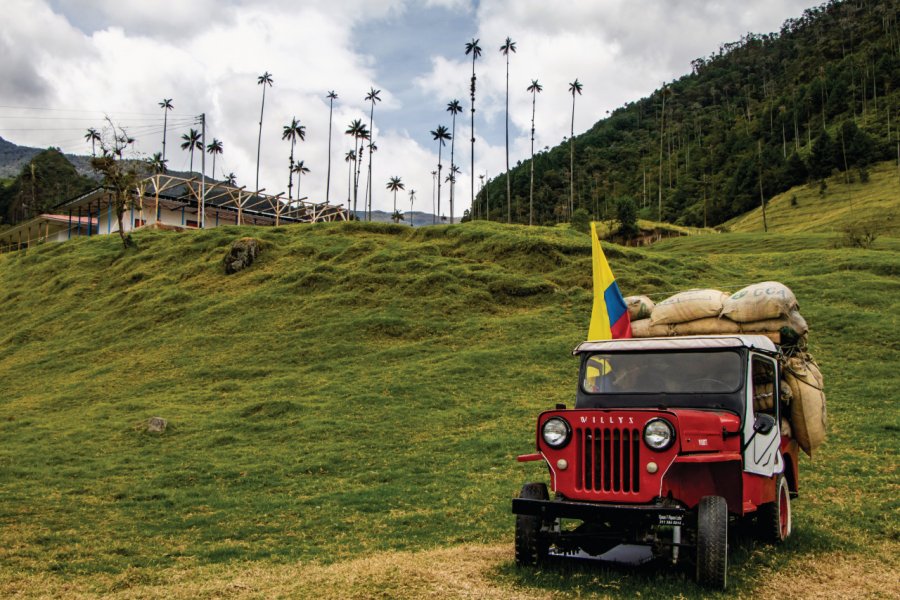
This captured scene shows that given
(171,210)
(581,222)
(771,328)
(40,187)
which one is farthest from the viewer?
(40,187)

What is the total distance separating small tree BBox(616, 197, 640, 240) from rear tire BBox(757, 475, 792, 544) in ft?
249

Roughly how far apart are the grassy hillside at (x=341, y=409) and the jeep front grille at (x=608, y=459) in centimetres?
114

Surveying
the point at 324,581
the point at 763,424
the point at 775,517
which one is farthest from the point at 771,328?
the point at 324,581

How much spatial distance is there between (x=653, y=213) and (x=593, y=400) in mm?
125148

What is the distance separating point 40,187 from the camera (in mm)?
129125

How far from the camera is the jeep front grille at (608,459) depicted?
8.09 meters

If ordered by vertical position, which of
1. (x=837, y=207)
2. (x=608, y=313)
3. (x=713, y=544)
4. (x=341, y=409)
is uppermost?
(x=837, y=207)

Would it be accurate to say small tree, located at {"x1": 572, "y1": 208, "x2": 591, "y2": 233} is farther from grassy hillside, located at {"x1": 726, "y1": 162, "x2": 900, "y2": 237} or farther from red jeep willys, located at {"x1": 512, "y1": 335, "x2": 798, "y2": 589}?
red jeep willys, located at {"x1": 512, "y1": 335, "x2": 798, "y2": 589}

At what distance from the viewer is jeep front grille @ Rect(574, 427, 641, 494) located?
8.09m

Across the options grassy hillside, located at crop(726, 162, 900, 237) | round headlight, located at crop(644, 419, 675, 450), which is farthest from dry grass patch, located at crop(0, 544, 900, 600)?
grassy hillside, located at crop(726, 162, 900, 237)

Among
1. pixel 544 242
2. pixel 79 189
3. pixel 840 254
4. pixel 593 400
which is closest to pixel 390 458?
pixel 593 400

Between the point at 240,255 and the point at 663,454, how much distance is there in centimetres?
4769

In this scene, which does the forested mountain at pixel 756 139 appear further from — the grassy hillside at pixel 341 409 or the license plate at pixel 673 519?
the license plate at pixel 673 519

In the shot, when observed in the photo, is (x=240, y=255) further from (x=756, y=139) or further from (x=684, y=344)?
(x=756, y=139)
